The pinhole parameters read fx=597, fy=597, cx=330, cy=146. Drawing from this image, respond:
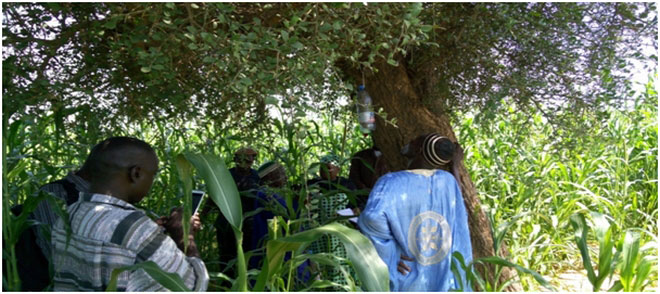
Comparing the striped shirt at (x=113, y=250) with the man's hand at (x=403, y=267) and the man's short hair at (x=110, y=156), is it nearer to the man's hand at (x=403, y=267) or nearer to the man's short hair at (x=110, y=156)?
the man's short hair at (x=110, y=156)

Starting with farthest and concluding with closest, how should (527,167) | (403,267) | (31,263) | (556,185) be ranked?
(527,167)
(556,185)
(403,267)
(31,263)

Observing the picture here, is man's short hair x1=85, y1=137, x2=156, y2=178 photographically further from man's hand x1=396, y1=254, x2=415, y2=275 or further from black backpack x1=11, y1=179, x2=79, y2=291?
man's hand x1=396, y1=254, x2=415, y2=275

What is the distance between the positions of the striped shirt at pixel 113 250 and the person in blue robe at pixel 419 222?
99 cm

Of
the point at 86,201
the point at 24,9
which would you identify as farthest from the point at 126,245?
the point at 24,9

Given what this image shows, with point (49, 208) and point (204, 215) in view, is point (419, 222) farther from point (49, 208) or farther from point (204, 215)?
point (204, 215)

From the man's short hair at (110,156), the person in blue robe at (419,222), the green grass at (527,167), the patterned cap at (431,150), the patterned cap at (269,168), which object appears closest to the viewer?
the man's short hair at (110,156)

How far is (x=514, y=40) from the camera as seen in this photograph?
346cm

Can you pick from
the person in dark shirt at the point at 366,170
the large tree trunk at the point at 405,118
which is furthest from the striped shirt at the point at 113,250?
the large tree trunk at the point at 405,118

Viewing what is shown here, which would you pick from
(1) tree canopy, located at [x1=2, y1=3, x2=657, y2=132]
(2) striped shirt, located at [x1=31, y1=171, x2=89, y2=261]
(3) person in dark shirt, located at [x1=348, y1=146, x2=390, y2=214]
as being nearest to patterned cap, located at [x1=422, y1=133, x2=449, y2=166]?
(1) tree canopy, located at [x1=2, y1=3, x2=657, y2=132]

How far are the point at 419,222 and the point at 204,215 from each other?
1.81 meters

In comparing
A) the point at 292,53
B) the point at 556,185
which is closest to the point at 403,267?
the point at 292,53

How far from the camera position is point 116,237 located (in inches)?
66.5

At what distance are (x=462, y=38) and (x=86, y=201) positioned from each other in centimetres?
218

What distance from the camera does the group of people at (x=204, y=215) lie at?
171cm
